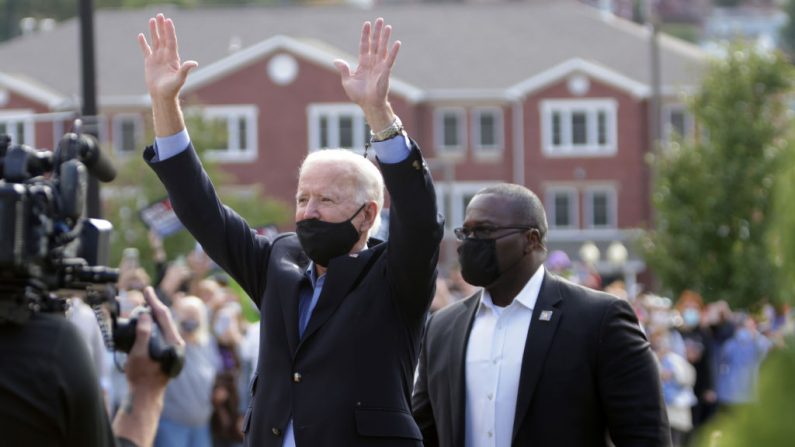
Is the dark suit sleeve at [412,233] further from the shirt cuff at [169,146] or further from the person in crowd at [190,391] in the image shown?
the person in crowd at [190,391]

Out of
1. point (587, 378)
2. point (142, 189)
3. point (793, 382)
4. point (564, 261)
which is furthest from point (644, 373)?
point (142, 189)

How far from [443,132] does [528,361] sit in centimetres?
5674

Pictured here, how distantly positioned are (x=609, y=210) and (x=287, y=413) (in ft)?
196

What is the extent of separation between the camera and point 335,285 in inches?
203

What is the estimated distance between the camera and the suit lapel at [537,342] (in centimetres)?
570

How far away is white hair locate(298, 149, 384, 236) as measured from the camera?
17.3 feet

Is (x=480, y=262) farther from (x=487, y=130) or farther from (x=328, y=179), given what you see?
(x=487, y=130)

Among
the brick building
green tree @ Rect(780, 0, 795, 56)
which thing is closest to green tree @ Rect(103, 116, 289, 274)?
the brick building

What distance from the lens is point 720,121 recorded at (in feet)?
128

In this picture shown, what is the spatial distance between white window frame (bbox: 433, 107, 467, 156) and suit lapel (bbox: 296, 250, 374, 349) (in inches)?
2226

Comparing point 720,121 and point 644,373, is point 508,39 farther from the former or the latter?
point 644,373

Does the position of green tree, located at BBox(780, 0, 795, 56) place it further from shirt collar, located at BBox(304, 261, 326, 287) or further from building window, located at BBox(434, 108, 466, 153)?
shirt collar, located at BBox(304, 261, 326, 287)

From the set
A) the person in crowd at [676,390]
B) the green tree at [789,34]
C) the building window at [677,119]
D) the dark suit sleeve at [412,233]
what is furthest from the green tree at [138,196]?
the green tree at [789,34]

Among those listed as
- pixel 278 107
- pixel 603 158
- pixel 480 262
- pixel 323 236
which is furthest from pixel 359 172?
pixel 603 158
